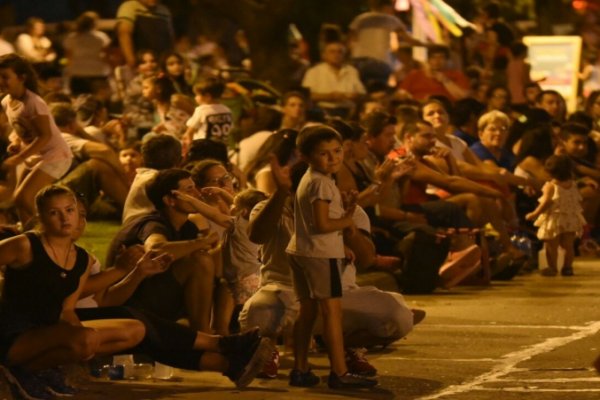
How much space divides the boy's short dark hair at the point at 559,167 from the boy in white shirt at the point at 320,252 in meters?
7.58

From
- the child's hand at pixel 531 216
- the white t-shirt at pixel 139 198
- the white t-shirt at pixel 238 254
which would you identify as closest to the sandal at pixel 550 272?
the child's hand at pixel 531 216

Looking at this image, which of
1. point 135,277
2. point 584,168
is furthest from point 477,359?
point 584,168

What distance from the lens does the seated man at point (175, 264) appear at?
11570 mm

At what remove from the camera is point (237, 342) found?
35.4 feet

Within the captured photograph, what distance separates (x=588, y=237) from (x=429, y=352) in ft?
27.8

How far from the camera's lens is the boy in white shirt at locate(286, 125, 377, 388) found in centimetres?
1102

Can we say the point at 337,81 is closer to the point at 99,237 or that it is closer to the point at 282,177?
the point at 99,237

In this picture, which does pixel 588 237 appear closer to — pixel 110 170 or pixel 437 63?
pixel 437 63

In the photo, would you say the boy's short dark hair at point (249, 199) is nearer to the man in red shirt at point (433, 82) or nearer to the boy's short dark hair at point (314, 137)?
the boy's short dark hair at point (314, 137)

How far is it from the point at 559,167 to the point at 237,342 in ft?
27.3

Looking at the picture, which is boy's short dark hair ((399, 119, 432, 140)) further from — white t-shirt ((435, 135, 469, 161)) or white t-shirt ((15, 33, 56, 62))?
white t-shirt ((15, 33, 56, 62))

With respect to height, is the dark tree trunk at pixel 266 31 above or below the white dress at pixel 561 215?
above

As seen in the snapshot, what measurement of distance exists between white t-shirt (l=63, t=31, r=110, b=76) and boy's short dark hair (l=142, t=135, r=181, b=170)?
32.9 ft

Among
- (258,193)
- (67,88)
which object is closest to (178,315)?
(258,193)
